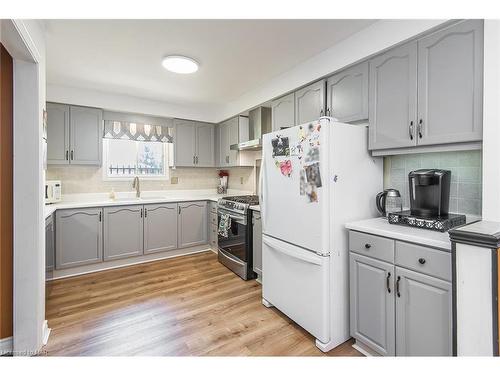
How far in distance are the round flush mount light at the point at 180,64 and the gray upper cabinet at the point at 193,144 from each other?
1.47 metres

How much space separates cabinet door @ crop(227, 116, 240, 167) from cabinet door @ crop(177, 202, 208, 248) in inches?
31.5

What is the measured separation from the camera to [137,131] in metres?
3.79

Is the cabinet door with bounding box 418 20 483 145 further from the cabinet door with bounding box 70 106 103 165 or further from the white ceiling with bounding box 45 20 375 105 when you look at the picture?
the cabinet door with bounding box 70 106 103 165

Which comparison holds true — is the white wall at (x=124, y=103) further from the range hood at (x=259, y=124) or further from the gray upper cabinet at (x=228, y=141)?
the range hood at (x=259, y=124)

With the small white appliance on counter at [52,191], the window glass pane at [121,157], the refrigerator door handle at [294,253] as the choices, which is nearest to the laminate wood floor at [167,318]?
the refrigerator door handle at [294,253]

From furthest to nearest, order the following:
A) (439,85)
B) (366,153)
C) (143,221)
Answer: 1. (143,221)
2. (366,153)
3. (439,85)

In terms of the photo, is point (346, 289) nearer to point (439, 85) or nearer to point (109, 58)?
point (439, 85)

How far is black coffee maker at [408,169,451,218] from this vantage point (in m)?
1.60

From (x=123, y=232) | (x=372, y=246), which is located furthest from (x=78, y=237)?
(x=372, y=246)
